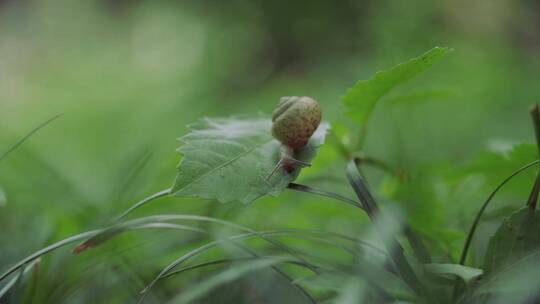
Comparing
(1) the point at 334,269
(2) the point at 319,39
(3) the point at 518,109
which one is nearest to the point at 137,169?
(1) the point at 334,269

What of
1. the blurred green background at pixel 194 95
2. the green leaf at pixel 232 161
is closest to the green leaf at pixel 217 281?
the green leaf at pixel 232 161

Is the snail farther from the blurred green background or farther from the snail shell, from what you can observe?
the blurred green background

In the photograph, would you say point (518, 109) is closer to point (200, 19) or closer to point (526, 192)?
point (526, 192)

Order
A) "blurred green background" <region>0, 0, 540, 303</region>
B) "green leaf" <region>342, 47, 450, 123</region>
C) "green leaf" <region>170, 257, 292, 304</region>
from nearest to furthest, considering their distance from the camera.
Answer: "green leaf" <region>170, 257, 292, 304</region>, "green leaf" <region>342, 47, 450, 123</region>, "blurred green background" <region>0, 0, 540, 303</region>

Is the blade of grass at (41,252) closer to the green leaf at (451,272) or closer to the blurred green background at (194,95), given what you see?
the blurred green background at (194,95)

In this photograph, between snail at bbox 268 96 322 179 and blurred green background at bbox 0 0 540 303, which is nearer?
snail at bbox 268 96 322 179

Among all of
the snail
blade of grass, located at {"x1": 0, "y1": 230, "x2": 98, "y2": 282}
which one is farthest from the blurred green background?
the snail
